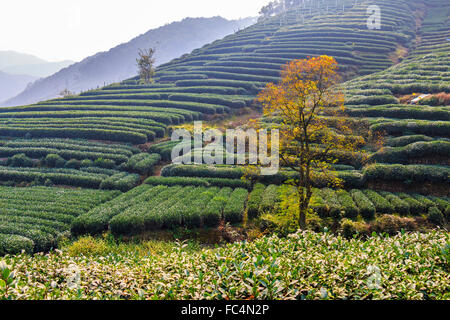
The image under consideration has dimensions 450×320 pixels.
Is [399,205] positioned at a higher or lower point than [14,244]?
higher

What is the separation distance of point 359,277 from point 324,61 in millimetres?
10677

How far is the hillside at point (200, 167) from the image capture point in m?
17.6

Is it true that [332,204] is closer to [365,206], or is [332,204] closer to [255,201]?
[365,206]

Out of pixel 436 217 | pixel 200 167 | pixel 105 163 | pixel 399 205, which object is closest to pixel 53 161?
pixel 105 163

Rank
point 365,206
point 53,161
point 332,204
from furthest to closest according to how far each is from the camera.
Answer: point 53,161 < point 332,204 < point 365,206

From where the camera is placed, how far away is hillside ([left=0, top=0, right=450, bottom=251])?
17609mm

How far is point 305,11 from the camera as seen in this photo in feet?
343

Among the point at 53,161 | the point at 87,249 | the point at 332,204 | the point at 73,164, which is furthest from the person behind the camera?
the point at 53,161

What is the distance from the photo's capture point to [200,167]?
24.7 metres

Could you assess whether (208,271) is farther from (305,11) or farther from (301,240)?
(305,11)

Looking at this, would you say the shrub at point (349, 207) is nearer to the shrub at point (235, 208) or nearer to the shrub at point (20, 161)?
the shrub at point (235, 208)

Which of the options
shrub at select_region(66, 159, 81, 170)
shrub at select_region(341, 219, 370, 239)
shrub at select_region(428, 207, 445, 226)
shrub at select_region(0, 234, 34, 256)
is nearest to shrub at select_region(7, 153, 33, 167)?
shrub at select_region(66, 159, 81, 170)

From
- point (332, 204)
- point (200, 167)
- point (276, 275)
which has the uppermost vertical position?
point (276, 275)

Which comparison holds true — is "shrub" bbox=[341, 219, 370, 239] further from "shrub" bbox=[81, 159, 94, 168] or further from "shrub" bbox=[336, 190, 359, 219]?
"shrub" bbox=[81, 159, 94, 168]
